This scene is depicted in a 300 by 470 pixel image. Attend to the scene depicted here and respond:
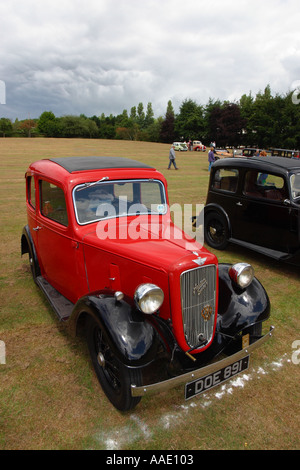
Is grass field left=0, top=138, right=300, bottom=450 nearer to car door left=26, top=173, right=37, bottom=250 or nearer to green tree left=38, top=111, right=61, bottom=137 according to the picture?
car door left=26, top=173, right=37, bottom=250

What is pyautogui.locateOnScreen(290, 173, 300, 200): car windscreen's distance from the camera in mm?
5348

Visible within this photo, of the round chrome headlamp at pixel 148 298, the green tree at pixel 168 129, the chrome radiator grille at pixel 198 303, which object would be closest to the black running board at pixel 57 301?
the round chrome headlamp at pixel 148 298

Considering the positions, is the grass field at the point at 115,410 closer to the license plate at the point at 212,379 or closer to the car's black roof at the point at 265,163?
the license plate at the point at 212,379

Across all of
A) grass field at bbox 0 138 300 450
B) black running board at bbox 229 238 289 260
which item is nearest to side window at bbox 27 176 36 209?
grass field at bbox 0 138 300 450

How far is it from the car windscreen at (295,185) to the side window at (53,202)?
3974 millimetres

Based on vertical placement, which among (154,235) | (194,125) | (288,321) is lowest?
(288,321)

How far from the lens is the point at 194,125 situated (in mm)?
59625

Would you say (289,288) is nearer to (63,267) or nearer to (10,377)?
(63,267)

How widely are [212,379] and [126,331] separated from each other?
2.78ft

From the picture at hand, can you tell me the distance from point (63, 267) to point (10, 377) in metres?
1.32

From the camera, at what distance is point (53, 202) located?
388 centimetres

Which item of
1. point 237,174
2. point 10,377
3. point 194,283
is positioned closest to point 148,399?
point 194,283

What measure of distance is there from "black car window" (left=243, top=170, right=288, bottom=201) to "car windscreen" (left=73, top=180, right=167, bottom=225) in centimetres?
261
